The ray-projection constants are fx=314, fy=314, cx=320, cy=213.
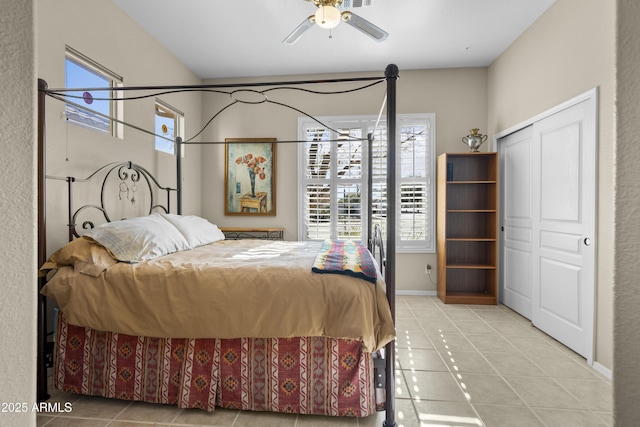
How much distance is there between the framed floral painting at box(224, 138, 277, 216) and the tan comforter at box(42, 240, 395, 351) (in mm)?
2567

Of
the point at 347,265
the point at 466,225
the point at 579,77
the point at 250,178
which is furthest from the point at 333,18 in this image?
the point at 466,225

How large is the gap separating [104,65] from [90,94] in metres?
0.32

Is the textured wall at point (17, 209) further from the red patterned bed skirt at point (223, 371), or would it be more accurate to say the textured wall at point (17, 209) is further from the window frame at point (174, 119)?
the window frame at point (174, 119)

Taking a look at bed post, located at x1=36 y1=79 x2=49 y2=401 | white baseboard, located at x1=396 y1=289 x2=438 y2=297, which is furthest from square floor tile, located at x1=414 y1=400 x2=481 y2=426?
white baseboard, located at x1=396 y1=289 x2=438 y2=297

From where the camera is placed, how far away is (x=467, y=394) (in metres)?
1.97

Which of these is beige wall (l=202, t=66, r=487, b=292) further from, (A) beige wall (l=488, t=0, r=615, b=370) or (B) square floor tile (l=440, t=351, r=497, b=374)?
(B) square floor tile (l=440, t=351, r=497, b=374)

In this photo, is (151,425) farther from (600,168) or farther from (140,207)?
(600,168)

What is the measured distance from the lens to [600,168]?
2.31 meters

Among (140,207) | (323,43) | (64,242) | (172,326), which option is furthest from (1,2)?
(323,43)

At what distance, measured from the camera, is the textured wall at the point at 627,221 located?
521mm

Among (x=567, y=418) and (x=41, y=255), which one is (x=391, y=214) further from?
(x=41, y=255)

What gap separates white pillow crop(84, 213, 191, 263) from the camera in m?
1.97

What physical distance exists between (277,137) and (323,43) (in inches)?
53.7

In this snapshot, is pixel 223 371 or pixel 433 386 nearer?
pixel 223 371
